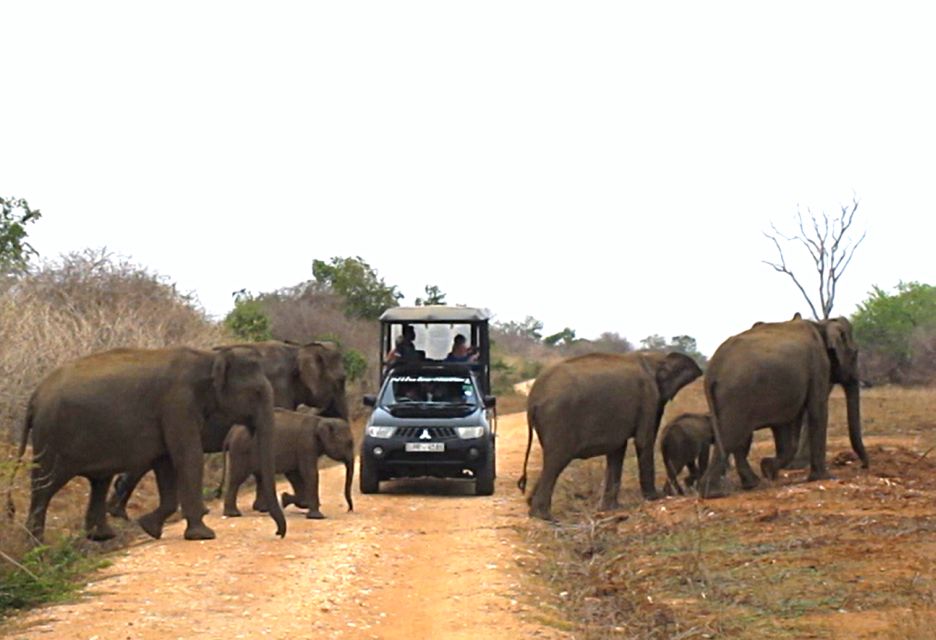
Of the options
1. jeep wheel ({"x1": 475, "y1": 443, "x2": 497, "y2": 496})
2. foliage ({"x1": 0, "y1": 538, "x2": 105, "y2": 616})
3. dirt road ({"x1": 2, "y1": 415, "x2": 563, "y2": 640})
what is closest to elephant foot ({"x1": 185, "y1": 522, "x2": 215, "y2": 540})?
dirt road ({"x1": 2, "y1": 415, "x2": 563, "y2": 640})

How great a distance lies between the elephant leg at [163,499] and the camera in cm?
1509

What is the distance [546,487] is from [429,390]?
434cm

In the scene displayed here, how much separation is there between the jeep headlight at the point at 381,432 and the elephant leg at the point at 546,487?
3133 mm

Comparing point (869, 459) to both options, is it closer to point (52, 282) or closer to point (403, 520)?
point (403, 520)

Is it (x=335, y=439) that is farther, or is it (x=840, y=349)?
(x=840, y=349)

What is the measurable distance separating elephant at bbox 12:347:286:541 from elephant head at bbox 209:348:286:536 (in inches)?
0.4

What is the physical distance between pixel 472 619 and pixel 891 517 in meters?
5.65

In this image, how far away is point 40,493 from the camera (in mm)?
14602

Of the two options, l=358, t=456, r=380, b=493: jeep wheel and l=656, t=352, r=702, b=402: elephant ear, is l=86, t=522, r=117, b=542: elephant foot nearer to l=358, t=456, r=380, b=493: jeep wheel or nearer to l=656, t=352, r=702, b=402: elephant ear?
l=358, t=456, r=380, b=493: jeep wheel

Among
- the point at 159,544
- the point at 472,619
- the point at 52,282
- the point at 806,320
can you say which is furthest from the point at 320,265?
the point at 472,619

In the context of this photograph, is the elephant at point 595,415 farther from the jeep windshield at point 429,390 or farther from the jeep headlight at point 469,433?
the jeep windshield at point 429,390

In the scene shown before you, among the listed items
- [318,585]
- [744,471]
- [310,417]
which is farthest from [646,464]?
[318,585]

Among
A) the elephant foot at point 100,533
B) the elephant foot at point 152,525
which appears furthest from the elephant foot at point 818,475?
the elephant foot at point 100,533

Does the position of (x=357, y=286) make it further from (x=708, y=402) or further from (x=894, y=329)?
(x=708, y=402)
